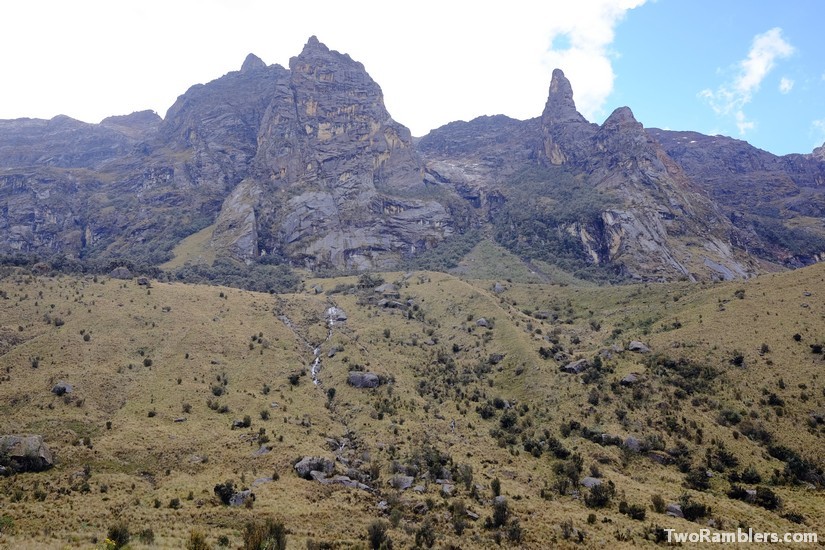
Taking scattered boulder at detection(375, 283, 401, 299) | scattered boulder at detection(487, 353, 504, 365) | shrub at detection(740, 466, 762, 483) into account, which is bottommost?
shrub at detection(740, 466, 762, 483)

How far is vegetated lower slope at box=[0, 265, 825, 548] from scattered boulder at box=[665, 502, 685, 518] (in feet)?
1.43

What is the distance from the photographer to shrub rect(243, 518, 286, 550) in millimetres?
25617

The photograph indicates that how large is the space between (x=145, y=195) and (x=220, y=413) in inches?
6430

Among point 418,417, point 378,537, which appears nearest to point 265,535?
point 378,537

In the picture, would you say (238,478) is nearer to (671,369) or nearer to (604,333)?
(671,369)

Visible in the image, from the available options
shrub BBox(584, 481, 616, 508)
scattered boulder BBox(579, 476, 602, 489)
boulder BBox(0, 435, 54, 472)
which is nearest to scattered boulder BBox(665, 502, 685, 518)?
shrub BBox(584, 481, 616, 508)

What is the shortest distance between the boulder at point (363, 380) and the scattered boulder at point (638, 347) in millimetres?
32366

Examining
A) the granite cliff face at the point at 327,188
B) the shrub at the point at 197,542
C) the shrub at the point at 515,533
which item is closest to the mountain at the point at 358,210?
the granite cliff face at the point at 327,188

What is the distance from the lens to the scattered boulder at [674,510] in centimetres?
3350

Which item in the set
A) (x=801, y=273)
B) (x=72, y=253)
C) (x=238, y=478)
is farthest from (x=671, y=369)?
(x=72, y=253)

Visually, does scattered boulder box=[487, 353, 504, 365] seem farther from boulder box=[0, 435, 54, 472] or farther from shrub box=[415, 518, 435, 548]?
boulder box=[0, 435, 54, 472]

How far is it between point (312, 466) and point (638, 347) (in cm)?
4315

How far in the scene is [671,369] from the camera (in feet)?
182

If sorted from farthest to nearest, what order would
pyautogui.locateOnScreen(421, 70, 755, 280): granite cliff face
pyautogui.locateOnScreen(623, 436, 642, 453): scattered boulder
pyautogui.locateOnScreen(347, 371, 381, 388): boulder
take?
pyautogui.locateOnScreen(421, 70, 755, 280): granite cliff face, pyautogui.locateOnScreen(347, 371, 381, 388): boulder, pyautogui.locateOnScreen(623, 436, 642, 453): scattered boulder
